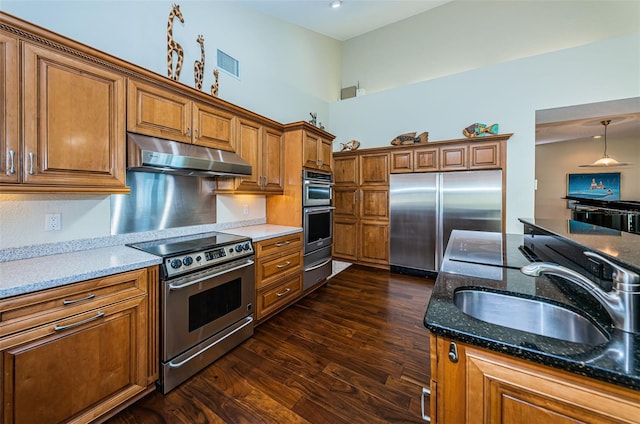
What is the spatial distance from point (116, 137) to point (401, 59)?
510cm

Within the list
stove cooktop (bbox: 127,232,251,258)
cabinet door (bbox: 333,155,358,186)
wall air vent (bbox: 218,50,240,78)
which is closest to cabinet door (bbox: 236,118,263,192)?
stove cooktop (bbox: 127,232,251,258)

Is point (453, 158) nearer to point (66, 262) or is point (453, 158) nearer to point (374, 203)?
point (374, 203)

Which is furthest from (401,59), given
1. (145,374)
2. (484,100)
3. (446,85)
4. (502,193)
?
(145,374)

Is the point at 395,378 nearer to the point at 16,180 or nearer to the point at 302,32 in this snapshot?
the point at 16,180

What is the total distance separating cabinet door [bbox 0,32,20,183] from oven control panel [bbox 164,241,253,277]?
93 centimetres

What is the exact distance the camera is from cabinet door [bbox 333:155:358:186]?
4.72 metres

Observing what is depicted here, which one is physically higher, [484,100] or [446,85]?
[446,85]

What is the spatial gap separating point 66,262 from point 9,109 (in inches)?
35.2

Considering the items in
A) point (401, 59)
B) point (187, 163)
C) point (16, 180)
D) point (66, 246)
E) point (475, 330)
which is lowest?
point (475, 330)

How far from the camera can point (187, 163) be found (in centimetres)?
209

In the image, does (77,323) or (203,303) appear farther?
(203,303)

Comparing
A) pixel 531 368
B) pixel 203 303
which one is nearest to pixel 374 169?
pixel 203 303

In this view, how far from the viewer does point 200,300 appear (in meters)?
1.93

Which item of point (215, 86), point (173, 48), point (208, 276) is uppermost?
point (173, 48)
